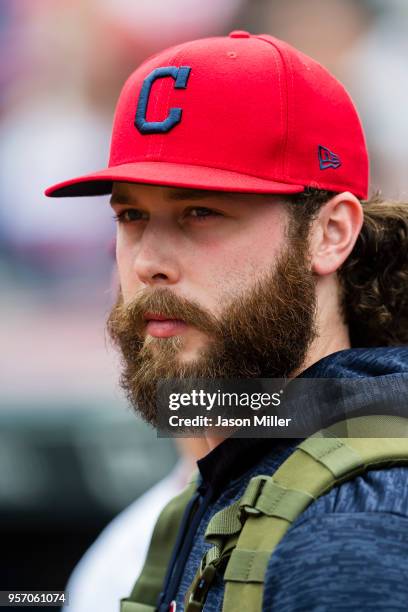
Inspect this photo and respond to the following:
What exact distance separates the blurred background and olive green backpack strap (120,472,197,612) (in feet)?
6.00

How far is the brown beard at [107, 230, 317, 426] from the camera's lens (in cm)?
190

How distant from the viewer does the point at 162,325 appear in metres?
1.93

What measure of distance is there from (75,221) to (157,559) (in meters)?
3.08

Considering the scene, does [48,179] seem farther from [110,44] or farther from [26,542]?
[26,542]

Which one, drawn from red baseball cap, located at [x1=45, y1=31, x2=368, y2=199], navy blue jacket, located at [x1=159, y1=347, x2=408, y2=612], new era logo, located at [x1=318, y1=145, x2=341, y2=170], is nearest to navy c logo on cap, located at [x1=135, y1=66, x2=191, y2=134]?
red baseball cap, located at [x1=45, y1=31, x2=368, y2=199]

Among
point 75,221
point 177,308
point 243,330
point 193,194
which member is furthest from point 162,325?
point 75,221

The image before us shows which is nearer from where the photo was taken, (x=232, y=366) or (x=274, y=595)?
(x=274, y=595)

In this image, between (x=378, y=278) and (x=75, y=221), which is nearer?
(x=378, y=278)

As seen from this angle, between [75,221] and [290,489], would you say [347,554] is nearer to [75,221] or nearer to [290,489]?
[290,489]

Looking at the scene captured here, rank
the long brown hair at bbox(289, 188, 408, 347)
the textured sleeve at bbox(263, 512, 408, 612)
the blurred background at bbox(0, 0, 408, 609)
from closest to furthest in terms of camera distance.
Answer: the textured sleeve at bbox(263, 512, 408, 612), the long brown hair at bbox(289, 188, 408, 347), the blurred background at bbox(0, 0, 408, 609)

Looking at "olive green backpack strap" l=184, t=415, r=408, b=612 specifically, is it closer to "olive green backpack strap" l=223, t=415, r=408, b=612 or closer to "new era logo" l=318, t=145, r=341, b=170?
"olive green backpack strap" l=223, t=415, r=408, b=612

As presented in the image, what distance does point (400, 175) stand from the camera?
17.3 feet

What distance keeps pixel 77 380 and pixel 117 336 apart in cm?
256

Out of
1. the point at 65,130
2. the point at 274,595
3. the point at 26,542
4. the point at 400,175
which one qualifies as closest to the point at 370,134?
the point at 400,175
